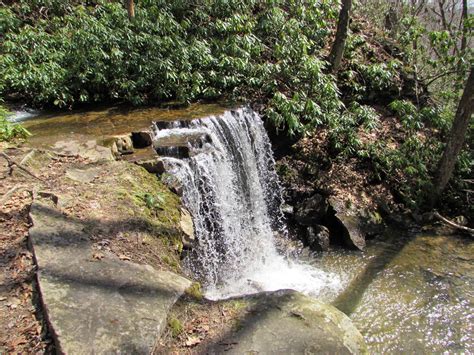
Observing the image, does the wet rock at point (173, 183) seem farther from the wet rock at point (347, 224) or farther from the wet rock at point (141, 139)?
the wet rock at point (347, 224)

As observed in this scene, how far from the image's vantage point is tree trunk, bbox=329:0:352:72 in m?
8.73

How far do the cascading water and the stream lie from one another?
0.02 metres

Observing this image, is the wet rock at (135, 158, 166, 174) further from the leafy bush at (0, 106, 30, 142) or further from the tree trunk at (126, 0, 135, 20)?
the tree trunk at (126, 0, 135, 20)

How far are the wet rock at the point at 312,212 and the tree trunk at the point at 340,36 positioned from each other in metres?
3.94

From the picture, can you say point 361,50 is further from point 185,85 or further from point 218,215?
point 218,215

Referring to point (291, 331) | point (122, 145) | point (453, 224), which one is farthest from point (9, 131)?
point (453, 224)

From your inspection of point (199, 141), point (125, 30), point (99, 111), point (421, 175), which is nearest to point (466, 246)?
point (421, 175)

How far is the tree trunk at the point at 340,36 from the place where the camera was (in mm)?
8730

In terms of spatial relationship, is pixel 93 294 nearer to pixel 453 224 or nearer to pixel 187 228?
pixel 187 228

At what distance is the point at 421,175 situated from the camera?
7625 mm

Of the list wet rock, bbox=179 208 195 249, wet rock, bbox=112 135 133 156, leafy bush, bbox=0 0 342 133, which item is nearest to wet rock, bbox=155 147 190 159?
wet rock, bbox=112 135 133 156

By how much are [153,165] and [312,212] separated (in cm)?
347

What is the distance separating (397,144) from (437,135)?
3.00ft

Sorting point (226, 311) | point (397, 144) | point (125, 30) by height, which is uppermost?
point (125, 30)
